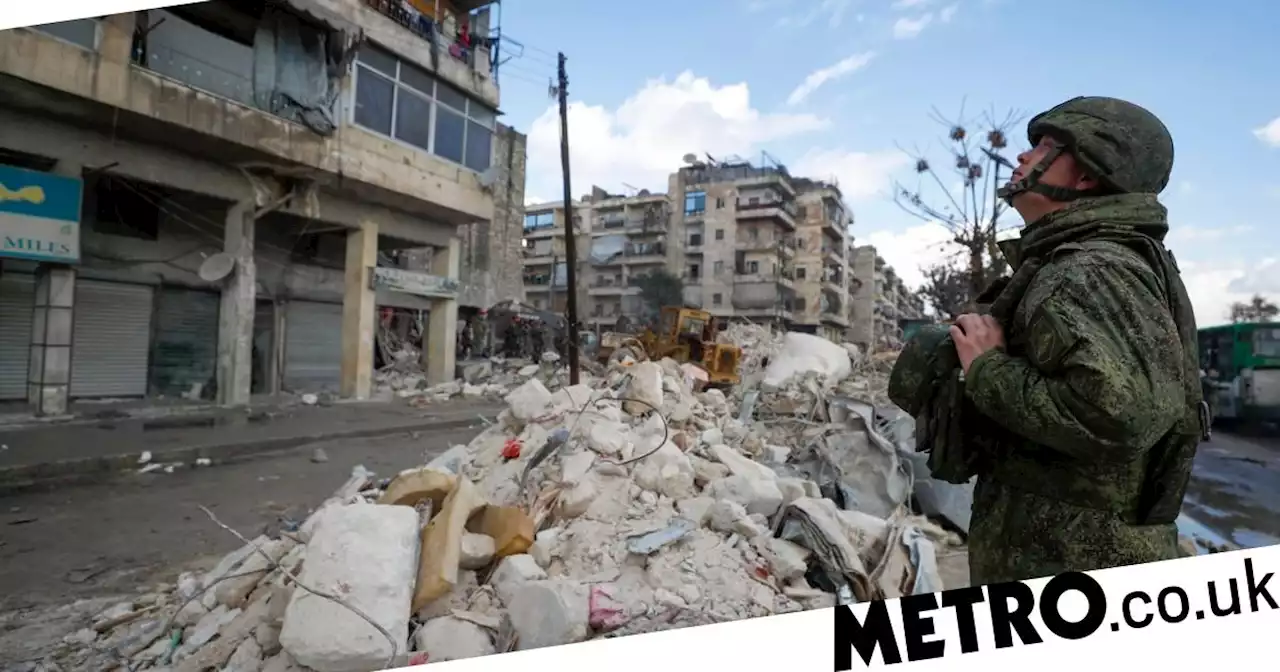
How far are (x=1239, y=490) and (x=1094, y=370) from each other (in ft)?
20.0

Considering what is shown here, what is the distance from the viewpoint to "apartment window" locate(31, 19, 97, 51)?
6414 mm

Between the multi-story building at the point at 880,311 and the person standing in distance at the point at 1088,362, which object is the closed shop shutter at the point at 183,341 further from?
the person standing in distance at the point at 1088,362

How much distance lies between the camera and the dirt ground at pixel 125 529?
2689 millimetres

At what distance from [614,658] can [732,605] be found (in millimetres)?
636

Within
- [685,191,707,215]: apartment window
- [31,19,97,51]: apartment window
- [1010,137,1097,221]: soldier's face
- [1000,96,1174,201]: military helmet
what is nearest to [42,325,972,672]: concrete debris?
[1010,137,1097,221]: soldier's face

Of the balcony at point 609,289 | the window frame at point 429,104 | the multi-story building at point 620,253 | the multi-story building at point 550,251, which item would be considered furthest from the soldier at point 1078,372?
the window frame at point 429,104

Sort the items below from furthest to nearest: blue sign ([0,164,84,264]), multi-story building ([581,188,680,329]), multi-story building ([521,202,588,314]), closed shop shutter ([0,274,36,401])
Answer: multi-story building ([521,202,588,314])
closed shop shutter ([0,274,36,401])
multi-story building ([581,188,680,329])
blue sign ([0,164,84,264])

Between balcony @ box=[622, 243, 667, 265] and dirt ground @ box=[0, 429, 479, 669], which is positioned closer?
dirt ground @ box=[0, 429, 479, 669]

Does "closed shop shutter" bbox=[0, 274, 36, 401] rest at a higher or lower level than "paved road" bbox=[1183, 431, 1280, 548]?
higher

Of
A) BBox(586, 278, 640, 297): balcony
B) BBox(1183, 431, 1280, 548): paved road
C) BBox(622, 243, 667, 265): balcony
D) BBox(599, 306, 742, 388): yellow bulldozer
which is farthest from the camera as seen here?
BBox(586, 278, 640, 297): balcony

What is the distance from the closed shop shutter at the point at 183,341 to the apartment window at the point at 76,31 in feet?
13.0

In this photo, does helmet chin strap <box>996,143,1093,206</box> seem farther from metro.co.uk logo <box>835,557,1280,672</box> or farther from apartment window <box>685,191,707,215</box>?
apartment window <box>685,191,707,215</box>

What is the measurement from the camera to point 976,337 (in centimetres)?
115

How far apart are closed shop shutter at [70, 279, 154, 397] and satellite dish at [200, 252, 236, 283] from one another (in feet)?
3.89
